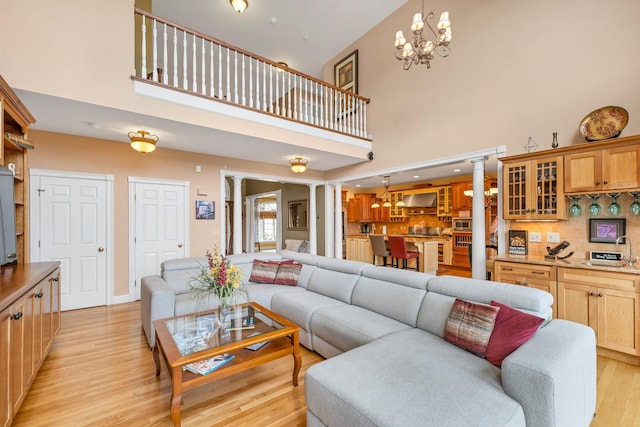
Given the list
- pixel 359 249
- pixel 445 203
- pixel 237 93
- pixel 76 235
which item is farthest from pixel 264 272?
pixel 445 203

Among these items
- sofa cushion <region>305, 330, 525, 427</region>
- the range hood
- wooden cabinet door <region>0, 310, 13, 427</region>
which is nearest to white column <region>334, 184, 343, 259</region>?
the range hood

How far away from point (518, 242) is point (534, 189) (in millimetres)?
717

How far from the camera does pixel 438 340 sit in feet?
6.75

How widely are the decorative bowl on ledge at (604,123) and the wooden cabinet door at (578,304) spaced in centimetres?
158

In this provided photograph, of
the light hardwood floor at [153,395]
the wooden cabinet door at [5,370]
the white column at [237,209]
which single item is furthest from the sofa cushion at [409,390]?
the white column at [237,209]

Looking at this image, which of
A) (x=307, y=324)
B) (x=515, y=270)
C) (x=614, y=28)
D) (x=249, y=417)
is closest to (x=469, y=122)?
(x=614, y=28)

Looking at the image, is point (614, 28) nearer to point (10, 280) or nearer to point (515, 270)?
point (515, 270)

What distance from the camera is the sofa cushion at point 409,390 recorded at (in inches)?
49.5

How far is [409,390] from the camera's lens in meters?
1.42

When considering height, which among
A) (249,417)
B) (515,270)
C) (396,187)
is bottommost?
(249,417)

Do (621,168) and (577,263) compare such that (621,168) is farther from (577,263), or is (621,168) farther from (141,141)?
(141,141)

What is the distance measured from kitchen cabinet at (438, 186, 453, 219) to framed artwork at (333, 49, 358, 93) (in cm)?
379

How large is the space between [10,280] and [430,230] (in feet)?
28.3

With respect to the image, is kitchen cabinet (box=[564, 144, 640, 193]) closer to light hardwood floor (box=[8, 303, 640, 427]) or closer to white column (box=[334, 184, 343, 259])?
light hardwood floor (box=[8, 303, 640, 427])
